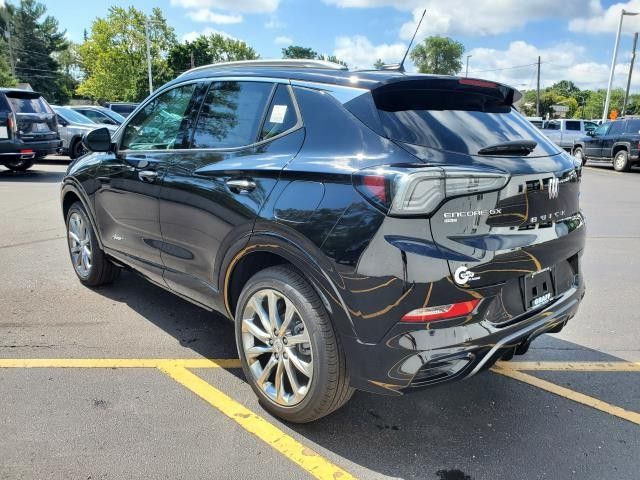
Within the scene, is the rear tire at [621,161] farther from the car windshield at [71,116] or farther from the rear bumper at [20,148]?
the rear bumper at [20,148]

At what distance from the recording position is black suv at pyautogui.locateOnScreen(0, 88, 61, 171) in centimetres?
1184

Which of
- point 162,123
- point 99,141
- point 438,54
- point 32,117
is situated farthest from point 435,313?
point 438,54

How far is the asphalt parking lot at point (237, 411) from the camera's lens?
8.26 feet

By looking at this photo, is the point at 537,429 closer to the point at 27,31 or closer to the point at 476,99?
the point at 476,99

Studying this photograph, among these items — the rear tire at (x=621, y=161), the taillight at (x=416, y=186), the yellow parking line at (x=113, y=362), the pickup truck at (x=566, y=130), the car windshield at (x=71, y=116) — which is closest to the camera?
the taillight at (x=416, y=186)

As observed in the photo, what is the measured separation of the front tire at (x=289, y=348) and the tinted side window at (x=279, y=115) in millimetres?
734

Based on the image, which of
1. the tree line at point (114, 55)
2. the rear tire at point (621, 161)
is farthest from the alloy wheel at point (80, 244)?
the tree line at point (114, 55)

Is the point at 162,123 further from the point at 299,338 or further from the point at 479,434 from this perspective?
the point at 479,434

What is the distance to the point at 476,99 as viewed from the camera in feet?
9.47

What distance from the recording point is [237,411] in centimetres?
297

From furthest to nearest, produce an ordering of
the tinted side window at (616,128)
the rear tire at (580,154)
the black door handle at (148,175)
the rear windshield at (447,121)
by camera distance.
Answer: the rear tire at (580,154) < the tinted side window at (616,128) < the black door handle at (148,175) < the rear windshield at (447,121)

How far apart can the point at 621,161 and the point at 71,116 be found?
18.1m

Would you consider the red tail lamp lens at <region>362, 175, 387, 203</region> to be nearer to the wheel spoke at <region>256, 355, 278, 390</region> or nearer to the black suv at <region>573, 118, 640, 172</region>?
the wheel spoke at <region>256, 355, 278, 390</region>

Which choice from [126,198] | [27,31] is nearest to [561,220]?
[126,198]
